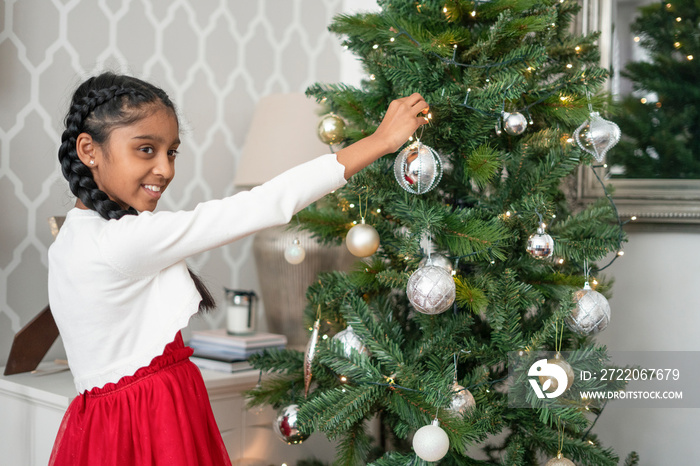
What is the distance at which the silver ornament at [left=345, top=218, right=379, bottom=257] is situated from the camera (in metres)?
0.99

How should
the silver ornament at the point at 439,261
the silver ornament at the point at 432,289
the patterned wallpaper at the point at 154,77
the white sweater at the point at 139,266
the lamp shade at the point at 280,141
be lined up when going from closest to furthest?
the white sweater at the point at 139,266, the silver ornament at the point at 432,289, the silver ornament at the point at 439,261, the patterned wallpaper at the point at 154,77, the lamp shade at the point at 280,141

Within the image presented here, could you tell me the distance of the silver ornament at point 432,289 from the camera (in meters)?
0.86

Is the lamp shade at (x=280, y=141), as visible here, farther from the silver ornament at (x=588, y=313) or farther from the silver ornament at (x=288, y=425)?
the silver ornament at (x=588, y=313)

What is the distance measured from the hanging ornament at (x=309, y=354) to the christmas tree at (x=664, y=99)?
0.81 metres

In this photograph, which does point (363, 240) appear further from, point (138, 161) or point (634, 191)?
point (634, 191)

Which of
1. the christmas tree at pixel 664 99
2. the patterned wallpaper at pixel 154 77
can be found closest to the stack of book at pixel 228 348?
the patterned wallpaper at pixel 154 77

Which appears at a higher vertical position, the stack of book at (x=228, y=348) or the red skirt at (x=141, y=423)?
the red skirt at (x=141, y=423)

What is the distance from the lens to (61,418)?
110cm

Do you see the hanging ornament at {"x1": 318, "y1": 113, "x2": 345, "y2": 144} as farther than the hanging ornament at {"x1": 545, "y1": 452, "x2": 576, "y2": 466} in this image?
Yes

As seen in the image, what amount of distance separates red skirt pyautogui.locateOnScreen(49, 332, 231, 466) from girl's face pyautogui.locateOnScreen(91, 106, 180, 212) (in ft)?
0.72

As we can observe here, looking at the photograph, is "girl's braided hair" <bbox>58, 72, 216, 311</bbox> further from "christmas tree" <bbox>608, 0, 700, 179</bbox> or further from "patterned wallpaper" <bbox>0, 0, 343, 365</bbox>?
"christmas tree" <bbox>608, 0, 700, 179</bbox>

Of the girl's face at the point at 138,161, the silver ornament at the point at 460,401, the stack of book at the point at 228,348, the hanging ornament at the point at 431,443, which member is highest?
the girl's face at the point at 138,161

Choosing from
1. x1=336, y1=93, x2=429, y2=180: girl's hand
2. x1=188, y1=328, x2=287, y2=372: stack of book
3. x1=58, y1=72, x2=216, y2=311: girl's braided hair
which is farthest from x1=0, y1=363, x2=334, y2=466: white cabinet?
x1=336, y1=93, x2=429, y2=180: girl's hand

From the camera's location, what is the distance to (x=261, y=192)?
0.77m
